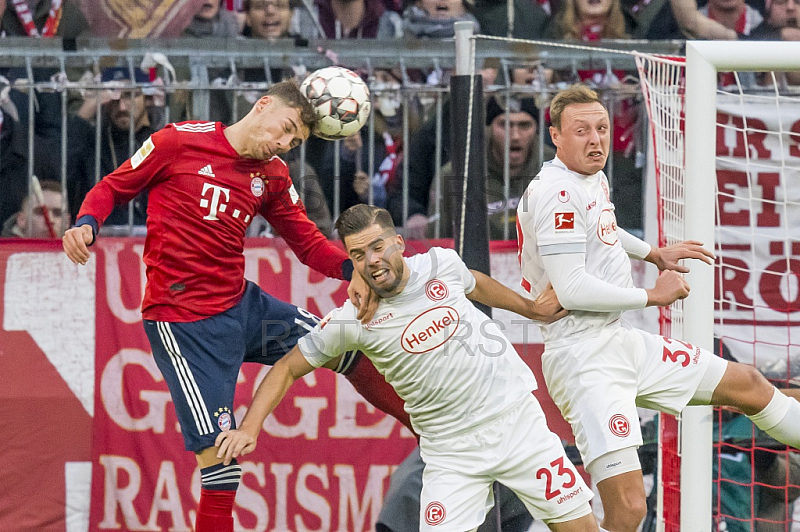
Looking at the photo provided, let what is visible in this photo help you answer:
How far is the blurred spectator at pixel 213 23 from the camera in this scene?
19.5 ft

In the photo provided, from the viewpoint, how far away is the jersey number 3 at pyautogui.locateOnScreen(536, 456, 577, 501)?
3584 millimetres

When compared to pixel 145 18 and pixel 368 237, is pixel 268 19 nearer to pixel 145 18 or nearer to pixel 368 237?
pixel 145 18

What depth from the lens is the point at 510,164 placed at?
5.33 metres

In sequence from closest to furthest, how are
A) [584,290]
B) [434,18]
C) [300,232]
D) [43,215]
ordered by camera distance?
[584,290]
[300,232]
[43,215]
[434,18]

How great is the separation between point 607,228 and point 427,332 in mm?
862

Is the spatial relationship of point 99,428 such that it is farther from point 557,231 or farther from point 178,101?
point 557,231

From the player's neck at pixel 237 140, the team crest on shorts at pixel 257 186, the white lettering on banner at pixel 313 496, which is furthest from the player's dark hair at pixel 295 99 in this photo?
the white lettering on banner at pixel 313 496

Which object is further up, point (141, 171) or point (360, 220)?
point (141, 171)

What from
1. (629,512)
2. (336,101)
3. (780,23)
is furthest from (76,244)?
(780,23)

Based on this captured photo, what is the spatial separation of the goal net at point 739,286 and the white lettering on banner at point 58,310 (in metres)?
2.92

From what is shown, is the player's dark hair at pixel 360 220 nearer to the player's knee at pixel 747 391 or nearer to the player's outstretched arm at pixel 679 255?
the player's outstretched arm at pixel 679 255

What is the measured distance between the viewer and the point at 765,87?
5227mm

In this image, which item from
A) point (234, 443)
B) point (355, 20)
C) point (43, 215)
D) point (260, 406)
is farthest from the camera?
point (355, 20)

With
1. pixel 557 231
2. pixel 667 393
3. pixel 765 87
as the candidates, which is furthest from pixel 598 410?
pixel 765 87
